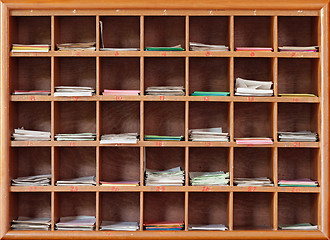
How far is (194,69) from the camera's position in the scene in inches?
131

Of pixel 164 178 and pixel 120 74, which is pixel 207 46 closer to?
pixel 120 74

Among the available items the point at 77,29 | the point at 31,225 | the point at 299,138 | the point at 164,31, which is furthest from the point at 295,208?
the point at 77,29

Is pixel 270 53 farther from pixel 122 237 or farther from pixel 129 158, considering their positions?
pixel 122 237

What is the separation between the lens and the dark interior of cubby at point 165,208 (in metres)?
3.32

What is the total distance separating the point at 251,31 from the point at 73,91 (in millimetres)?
1515

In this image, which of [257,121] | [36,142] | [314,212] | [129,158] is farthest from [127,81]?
[314,212]

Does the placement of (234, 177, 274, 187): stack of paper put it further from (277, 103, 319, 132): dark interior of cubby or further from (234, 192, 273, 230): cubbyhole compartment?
(277, 103, 319, 132): dark interior of cubby

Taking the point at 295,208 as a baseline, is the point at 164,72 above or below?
above

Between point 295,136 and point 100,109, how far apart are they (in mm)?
1504

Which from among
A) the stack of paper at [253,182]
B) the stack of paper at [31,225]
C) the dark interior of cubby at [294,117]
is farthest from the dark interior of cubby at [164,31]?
the stack of paper at [31,225]

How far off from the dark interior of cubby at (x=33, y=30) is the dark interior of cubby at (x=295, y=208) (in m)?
2.34

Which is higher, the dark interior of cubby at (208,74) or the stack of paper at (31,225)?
the dark interior of cubby at (208,74)

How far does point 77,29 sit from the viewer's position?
10.9 feet

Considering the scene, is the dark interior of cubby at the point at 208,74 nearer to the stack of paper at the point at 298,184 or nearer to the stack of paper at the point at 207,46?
the stack of paper at the point at 207,46
